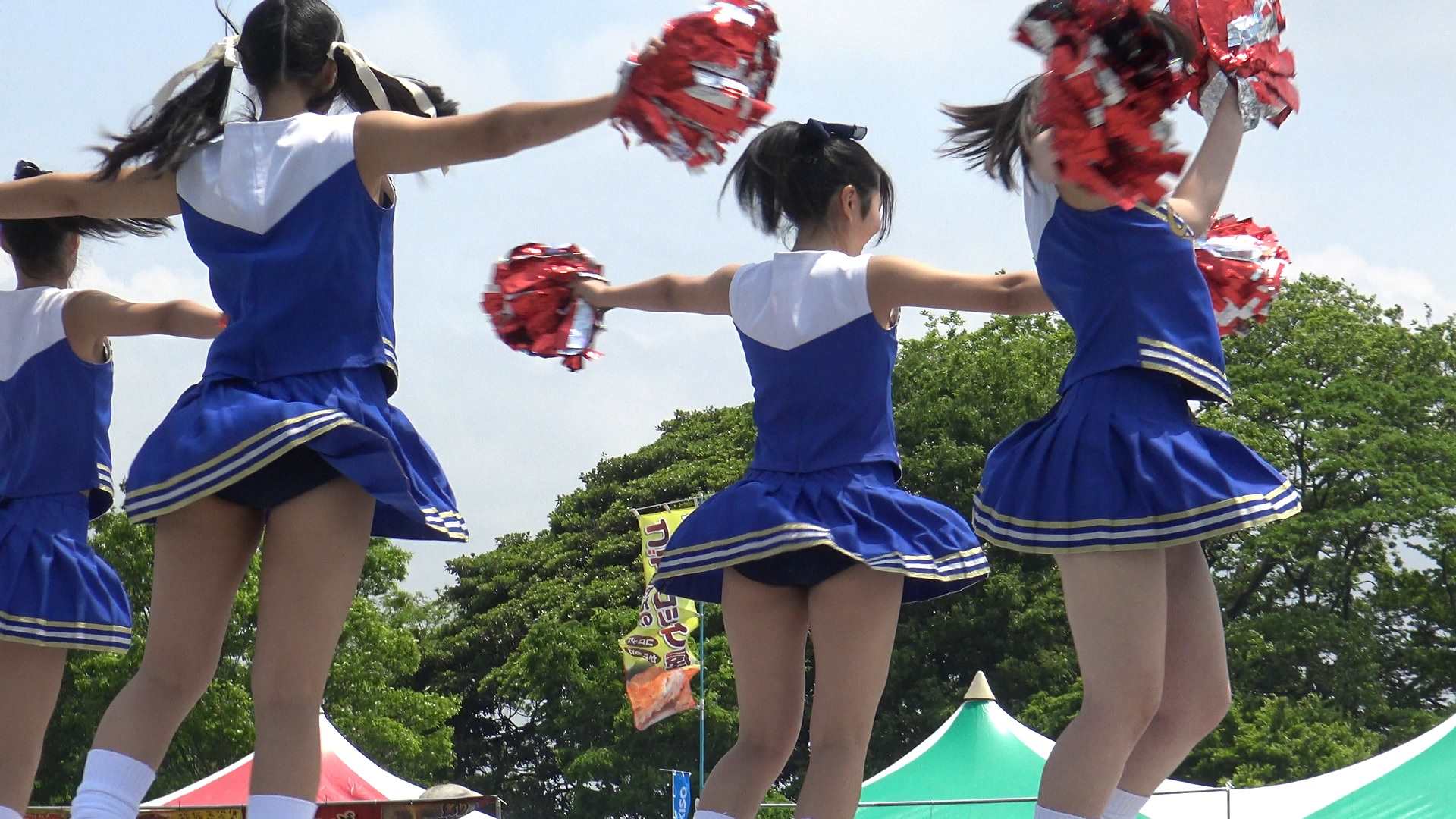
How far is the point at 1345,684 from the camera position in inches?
1126

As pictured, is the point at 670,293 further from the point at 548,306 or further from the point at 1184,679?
the point at 1184,679

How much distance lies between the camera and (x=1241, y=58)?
366 cm

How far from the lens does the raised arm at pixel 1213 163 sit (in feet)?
11.9

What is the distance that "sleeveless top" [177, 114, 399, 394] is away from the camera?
3354 millimetres

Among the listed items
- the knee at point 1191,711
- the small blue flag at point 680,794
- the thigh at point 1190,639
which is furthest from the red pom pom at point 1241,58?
the small blue flag at point 680,794

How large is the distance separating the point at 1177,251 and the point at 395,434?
1709 millimetres

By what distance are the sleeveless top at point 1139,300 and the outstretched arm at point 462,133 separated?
1127 mm

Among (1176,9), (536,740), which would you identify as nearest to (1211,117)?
(1176,9)

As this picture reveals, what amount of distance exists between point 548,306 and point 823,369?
1104 mm

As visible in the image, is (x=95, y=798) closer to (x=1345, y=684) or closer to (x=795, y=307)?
(x=795, y=307)

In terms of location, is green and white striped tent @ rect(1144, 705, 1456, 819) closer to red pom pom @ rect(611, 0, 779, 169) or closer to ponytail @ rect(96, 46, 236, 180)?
red pom pom @ rect(611, 0, 779, 169)

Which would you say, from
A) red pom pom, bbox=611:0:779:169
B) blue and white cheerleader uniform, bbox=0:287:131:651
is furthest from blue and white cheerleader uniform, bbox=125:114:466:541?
blue and white cheerleader uniform, bbox=0:287:131:651

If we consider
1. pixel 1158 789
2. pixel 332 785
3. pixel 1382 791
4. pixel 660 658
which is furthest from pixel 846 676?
pixel 660 658

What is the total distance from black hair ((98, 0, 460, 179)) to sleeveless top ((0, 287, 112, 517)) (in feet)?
3.66
